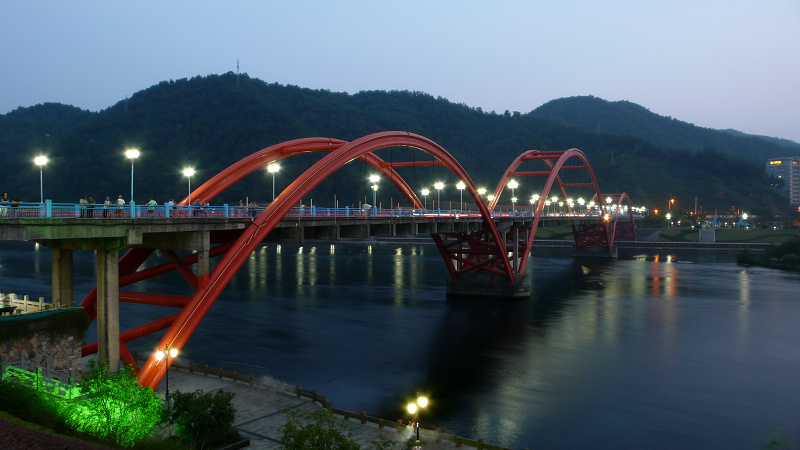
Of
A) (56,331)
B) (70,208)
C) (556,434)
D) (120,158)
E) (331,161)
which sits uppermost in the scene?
(120,158)

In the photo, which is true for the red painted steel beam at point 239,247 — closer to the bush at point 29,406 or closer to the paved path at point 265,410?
the paved path at point 265,410

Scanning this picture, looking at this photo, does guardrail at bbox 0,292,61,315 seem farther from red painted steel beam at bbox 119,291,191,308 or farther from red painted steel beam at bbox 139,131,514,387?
red painted steel beam at bbox 119,291,191,308

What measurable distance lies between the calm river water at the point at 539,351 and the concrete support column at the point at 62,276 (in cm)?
1228

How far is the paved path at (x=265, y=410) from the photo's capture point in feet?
66.5

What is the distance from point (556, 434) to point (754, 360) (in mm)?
19518

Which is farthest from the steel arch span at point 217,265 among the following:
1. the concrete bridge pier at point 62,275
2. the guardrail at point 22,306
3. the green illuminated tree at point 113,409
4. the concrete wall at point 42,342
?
the guardrail at point 22,306

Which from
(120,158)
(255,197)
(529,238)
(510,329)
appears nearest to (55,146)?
(120,158)

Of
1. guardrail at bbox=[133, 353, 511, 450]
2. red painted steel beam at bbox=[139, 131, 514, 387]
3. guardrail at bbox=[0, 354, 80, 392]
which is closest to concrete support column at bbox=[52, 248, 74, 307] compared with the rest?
red painted steel beam at bbox=[139, 131, 514, 387]

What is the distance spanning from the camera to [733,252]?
12075cm

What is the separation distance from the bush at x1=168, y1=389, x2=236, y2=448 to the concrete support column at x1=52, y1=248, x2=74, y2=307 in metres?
5.99

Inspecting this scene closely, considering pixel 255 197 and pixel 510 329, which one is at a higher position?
pixel 255 197

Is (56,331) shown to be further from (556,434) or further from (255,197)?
(255,197)

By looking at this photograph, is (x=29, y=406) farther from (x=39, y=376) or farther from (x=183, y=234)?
(x=183, y=234)

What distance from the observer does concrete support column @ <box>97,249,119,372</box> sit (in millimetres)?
19734
